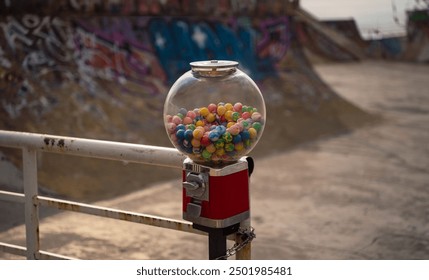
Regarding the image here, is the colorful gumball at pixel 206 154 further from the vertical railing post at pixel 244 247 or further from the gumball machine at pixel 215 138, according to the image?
the vertical railing post at pixel 244 247

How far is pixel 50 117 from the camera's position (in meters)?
9.31

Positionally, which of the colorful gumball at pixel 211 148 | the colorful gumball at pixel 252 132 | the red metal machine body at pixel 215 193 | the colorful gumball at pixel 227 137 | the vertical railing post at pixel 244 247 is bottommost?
the vertical railing post at pixel 244 247

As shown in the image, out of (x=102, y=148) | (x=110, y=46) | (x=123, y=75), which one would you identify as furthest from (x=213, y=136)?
(x=110, y=46)

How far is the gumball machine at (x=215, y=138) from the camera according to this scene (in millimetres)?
3070

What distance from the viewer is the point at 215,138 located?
9.84 feet

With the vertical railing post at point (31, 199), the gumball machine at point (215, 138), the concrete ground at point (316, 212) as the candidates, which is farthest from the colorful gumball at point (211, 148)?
the concrete ground at point (316, 212)

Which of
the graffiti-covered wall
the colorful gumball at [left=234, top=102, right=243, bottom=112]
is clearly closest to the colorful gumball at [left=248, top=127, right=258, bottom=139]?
the colorful gumball at [left=234, top=102, right=243, bottom=112]

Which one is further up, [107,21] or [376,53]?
[376,53]

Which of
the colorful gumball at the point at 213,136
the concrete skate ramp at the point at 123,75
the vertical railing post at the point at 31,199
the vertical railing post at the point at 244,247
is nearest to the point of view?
the colorful gumball at the point at 213,136

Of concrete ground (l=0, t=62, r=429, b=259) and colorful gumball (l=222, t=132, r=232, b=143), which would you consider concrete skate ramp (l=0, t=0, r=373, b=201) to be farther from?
colorful gumball (l=222, t=132, r=232, b=143)

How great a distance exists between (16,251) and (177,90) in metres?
1.74

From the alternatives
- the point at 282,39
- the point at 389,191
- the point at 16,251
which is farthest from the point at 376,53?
the point at 16,251

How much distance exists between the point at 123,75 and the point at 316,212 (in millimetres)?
5278
